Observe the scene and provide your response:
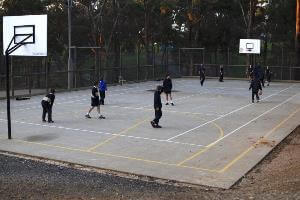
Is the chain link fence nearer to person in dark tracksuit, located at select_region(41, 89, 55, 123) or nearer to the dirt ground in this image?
person in dark tracksuit, located at select_region(41, 89, 55, 123)

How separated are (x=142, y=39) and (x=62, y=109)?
126 feet

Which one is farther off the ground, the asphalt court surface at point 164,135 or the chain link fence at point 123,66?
the chain link fence at point 123,66

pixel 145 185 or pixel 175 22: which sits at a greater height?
pixel 175 22

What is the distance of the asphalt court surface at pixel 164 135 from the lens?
1404 cm

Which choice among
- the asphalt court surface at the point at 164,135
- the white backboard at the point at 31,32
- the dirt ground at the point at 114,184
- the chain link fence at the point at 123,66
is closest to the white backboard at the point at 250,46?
the chain link fence at the point at 123,66

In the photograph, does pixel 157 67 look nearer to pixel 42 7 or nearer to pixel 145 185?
pixel 42 7

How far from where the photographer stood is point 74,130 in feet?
64.1

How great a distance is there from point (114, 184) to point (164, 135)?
271 inches

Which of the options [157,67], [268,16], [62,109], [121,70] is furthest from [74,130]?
[268,16]

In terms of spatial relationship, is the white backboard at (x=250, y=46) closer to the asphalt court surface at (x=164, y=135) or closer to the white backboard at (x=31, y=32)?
the asphalt court surface at (x=164, y=135)

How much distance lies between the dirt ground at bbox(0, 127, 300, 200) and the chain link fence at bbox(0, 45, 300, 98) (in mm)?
19420

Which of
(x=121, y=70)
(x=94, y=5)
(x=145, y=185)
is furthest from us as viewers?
(x=94, y=5)

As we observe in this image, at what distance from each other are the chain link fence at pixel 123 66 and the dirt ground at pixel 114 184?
19420mm

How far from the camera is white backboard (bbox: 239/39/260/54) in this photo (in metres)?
50.1
